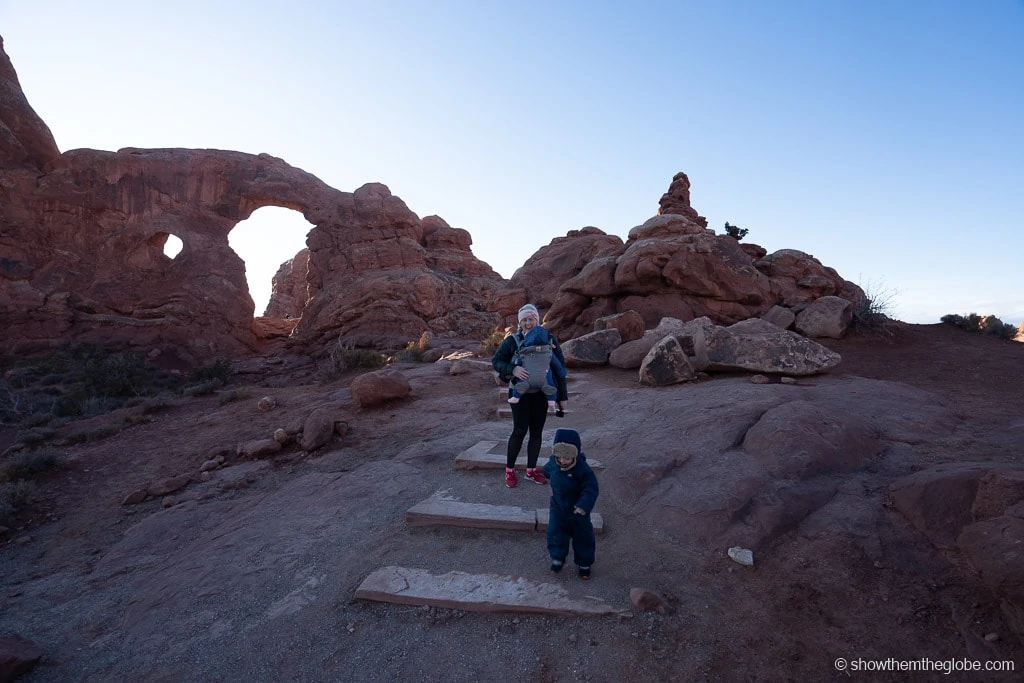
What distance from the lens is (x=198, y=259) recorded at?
25.0m

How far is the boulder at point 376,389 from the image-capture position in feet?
29.1

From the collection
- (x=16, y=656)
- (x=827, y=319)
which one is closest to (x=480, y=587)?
(x=16, y=656)

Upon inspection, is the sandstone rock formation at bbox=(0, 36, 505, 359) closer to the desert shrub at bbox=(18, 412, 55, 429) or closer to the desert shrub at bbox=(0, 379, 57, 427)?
the desert shrub at bbox=(0, 379, 57, 427)

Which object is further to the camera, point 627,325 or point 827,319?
point 627,325

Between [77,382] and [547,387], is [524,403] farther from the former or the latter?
[77,382]

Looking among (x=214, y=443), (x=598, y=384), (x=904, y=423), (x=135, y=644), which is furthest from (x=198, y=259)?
(x=904, y=423)

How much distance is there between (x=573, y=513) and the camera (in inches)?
140

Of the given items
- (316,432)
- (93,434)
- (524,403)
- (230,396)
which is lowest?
(93,434)

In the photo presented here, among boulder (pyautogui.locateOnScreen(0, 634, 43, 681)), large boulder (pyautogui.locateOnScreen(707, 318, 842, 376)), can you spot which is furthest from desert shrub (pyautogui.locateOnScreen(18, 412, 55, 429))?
large boulder (pyautogui.locateOnScreen(707, 318, 842, 376))

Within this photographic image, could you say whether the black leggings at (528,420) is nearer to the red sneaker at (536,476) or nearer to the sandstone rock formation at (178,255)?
the red sneaker at (536,476)

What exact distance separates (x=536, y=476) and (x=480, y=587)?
1832mm

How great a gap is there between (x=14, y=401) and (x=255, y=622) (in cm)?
1449

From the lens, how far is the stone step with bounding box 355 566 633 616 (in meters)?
3.18

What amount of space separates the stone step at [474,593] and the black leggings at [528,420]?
1581 millimetres
